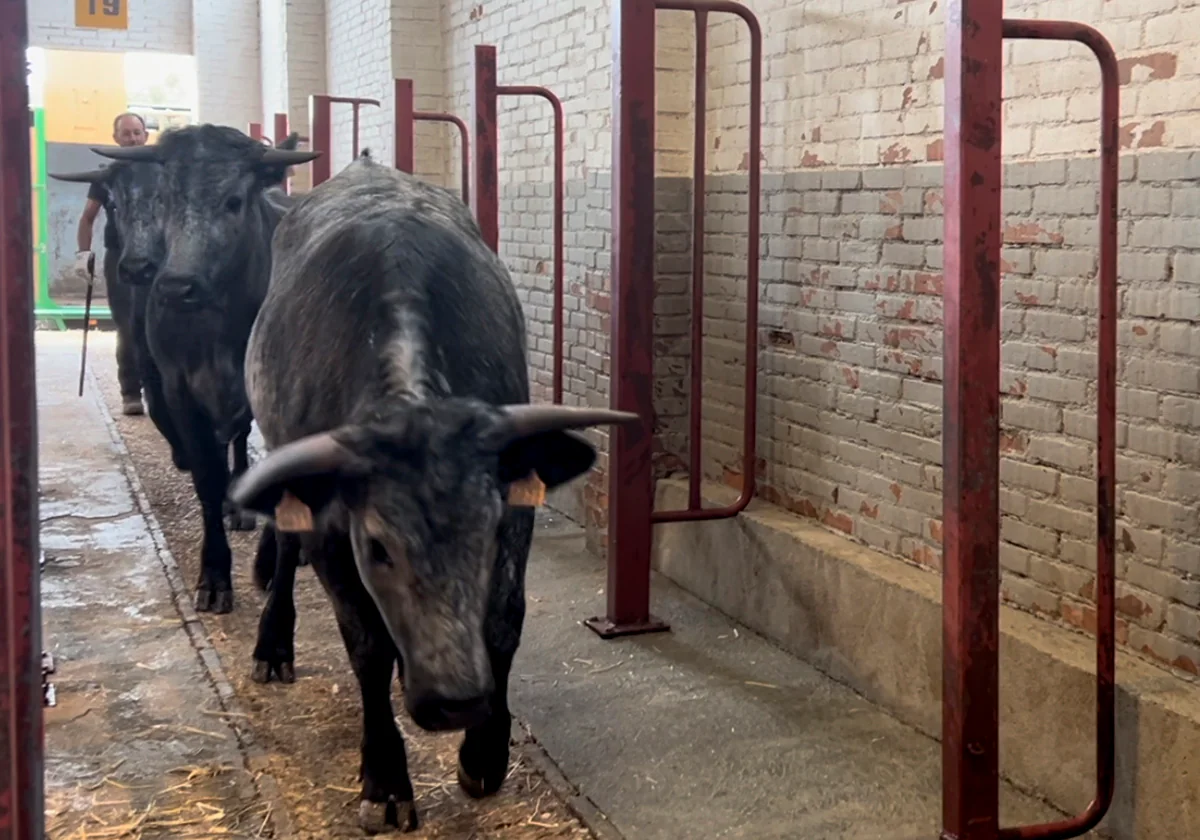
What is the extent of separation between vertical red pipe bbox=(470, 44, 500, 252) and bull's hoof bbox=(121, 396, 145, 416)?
5.08 meters

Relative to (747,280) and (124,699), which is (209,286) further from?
(747,280)

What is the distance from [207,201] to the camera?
17.5 ft

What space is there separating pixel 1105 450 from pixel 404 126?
14.2 feet

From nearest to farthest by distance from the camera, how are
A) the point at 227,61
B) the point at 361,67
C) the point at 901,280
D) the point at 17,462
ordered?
the point at 17,462 < the point at 901,280 < the point at 361,67 < the point at 227,61

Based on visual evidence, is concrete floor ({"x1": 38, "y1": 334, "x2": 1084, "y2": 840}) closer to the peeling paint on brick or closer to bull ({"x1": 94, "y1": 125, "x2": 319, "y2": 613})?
bull ({"x1": 94, "y1": 125, "x2": 319, "y2": 613})

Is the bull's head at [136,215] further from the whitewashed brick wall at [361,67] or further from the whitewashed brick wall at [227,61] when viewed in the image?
the whitewashed brick wall at [227,61]

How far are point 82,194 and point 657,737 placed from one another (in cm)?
1568

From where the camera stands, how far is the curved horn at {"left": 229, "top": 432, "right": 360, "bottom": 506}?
115 inches

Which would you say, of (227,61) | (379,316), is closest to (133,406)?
(379,316)

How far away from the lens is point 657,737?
13.5 feet

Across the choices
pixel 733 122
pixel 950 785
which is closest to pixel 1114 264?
pixel 950 785

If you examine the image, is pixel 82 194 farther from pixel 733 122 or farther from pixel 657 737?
pixel 657 737

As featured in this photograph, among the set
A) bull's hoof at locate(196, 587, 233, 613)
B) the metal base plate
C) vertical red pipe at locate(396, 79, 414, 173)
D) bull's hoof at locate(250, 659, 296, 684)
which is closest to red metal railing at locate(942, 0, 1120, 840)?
the metal base plate

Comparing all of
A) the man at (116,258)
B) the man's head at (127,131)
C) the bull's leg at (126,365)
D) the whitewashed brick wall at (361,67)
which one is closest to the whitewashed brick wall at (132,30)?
the whitewashed brick wall at (361,67)
